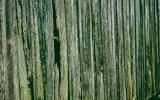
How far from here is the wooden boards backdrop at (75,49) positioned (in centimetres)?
285

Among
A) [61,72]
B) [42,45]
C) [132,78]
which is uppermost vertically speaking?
[42,45]

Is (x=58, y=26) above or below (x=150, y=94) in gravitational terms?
above

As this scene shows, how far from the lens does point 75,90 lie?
12.3 ft

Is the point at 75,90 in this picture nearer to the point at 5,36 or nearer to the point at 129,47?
the point at 5,36

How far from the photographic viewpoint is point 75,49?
3.75 m

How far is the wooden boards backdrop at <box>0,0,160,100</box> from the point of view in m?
2.85

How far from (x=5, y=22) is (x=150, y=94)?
3836 millimetres

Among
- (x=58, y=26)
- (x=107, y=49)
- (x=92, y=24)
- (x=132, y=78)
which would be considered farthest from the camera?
(x=132, y=78)

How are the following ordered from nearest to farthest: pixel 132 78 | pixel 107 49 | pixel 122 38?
pixel 107 49 < pixel 122 38 < pixel 132 78

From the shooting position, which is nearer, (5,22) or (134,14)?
(5,22)

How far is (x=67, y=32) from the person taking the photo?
362 centimetres

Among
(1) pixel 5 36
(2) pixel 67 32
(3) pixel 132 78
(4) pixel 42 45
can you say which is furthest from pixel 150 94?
(1) pixel 5 36

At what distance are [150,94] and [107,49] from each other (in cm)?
198

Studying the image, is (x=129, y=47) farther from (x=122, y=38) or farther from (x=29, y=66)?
(x=29, y=66)
